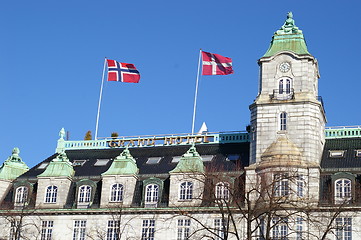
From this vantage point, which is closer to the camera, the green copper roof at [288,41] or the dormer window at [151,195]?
the dormer window at [151,195]

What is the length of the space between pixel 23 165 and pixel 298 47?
113 feet

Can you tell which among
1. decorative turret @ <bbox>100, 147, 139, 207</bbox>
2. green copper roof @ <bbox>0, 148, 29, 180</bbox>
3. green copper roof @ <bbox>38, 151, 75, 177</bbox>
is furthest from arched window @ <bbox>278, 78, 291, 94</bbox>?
green copper roof @ <bbox>0, 148, 29, 180</bbox>

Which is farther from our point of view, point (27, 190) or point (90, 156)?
point (90, 156)

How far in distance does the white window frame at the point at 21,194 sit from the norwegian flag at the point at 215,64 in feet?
78.2

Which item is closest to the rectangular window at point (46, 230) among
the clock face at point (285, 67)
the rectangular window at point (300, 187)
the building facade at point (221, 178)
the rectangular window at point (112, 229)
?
the building facade at point (221, 178)

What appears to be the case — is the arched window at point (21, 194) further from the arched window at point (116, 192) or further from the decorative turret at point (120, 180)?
the arched window at point (116, 192)

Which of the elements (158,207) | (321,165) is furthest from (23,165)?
(321,165)

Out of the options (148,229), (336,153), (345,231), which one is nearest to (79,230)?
(148,229)

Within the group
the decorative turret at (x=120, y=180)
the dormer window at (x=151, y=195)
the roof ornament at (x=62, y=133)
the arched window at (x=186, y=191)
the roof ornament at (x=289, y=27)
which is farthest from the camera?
the roof ornament at (x=62, y=133)

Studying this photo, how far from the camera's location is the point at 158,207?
78.4 metres

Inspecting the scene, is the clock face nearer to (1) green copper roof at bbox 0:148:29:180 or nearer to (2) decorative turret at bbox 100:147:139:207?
(2) decorative turret at bbox 100:147:139:207

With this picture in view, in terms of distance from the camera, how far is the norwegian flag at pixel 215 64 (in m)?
87.8

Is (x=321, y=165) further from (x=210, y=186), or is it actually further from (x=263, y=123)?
(x=210, y=186)

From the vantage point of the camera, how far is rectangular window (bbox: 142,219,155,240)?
77.6 m
